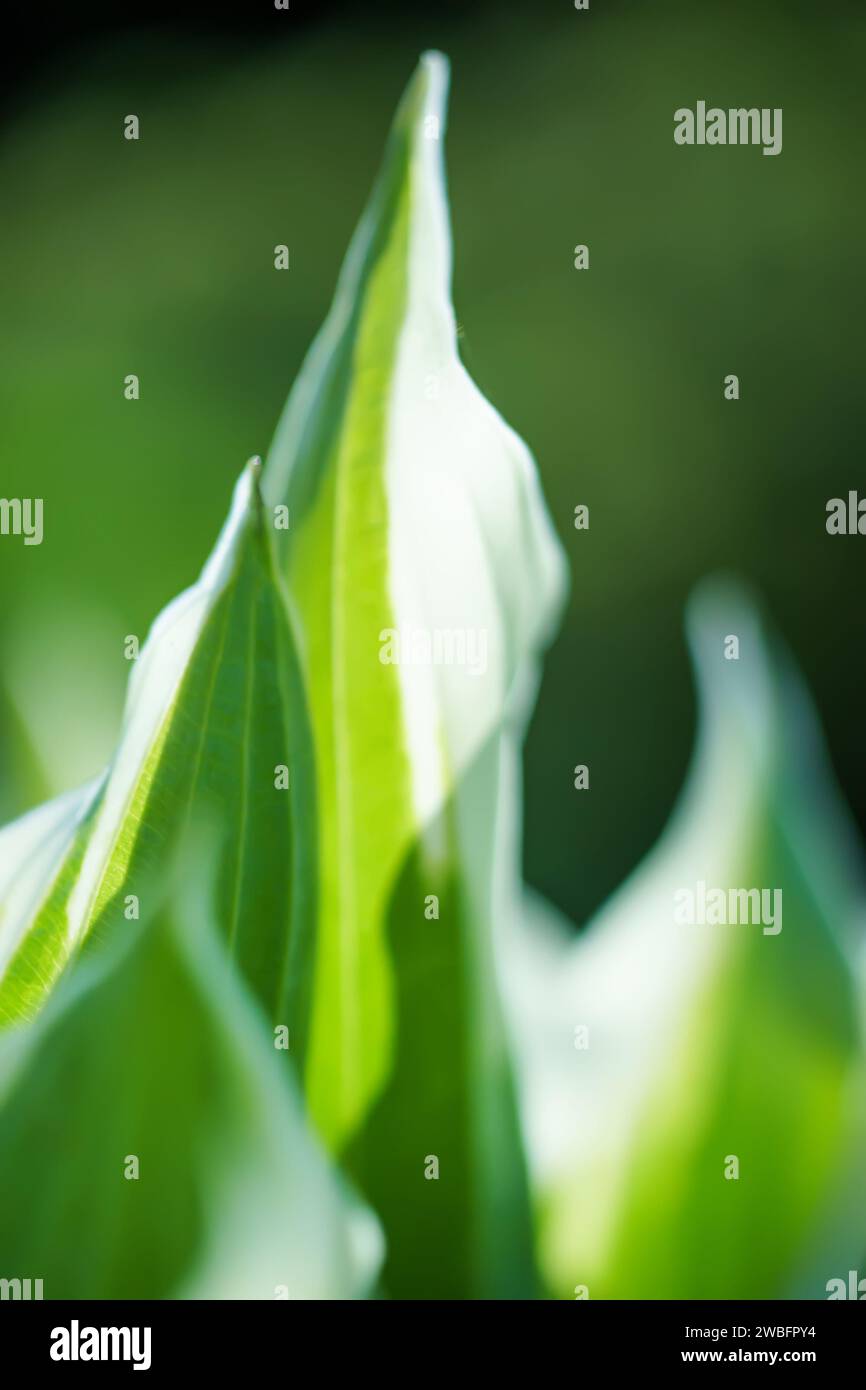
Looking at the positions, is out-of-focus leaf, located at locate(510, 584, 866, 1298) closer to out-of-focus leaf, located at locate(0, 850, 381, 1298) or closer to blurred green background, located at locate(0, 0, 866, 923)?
out-of-focus leaf, located at locate(0, 850, 381, 1298)

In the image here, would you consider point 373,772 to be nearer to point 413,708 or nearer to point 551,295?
point 413,708

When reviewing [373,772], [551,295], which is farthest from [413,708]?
[551,295]

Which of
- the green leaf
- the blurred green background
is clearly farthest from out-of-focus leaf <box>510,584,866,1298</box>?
the blurred green background

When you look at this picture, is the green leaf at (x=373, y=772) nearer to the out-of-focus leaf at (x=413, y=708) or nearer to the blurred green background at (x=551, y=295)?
the out-of-focus leaf at (x=413, y=708)

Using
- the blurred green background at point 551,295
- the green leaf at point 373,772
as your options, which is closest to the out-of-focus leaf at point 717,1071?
the green leaf at point 373,772

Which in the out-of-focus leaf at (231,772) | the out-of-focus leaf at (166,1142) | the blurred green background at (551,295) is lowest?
the out-of-focus leaf at (166,1142)

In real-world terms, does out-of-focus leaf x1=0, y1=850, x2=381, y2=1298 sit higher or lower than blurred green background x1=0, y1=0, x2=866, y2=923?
lower

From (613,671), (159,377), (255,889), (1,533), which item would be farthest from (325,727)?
(159,377)
